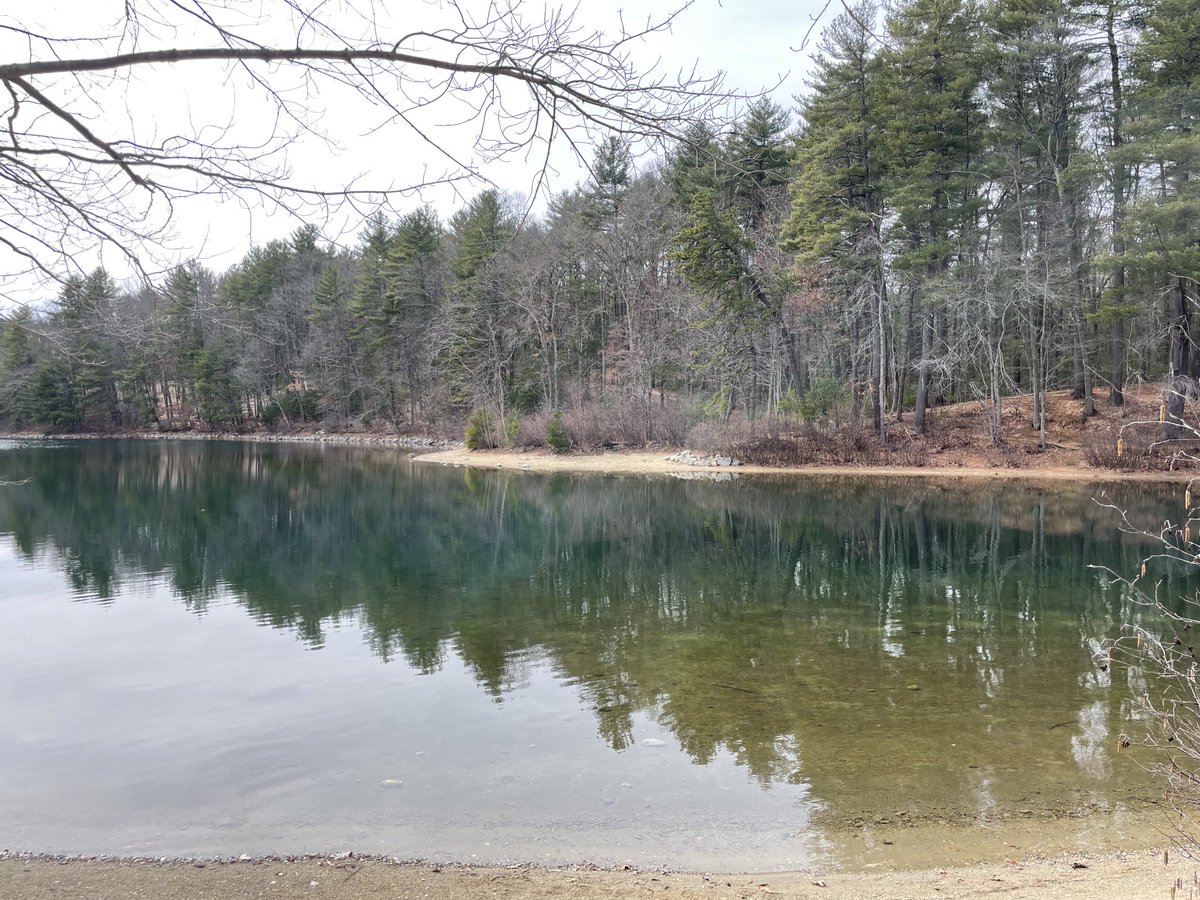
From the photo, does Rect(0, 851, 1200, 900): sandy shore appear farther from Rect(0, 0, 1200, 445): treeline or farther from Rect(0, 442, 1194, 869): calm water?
Rect(0, 0, 1200, 445): treeline

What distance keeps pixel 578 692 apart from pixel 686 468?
2357cm

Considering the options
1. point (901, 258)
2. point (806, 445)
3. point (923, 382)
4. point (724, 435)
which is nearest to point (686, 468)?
point (724, 435)

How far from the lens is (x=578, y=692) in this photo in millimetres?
8195

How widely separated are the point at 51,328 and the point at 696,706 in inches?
235

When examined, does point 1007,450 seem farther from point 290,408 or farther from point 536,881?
point 290,408

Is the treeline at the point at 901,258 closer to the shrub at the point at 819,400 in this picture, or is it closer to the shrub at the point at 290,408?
the shrub at the point at 819,400

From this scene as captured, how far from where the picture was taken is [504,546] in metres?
17.5

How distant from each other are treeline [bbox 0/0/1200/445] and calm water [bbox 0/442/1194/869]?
6040 mm

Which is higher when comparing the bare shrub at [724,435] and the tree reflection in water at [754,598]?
the bare shrub at [724,435]

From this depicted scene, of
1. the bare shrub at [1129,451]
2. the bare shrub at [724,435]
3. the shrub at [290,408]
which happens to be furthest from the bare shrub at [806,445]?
the shrub at [290,408]

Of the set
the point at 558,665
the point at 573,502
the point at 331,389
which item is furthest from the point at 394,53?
the point at 331,389

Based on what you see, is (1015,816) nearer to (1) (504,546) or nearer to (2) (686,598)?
(2) (686,598)

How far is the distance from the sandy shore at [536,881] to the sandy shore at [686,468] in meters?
21.2

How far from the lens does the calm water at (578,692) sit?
550 cm
